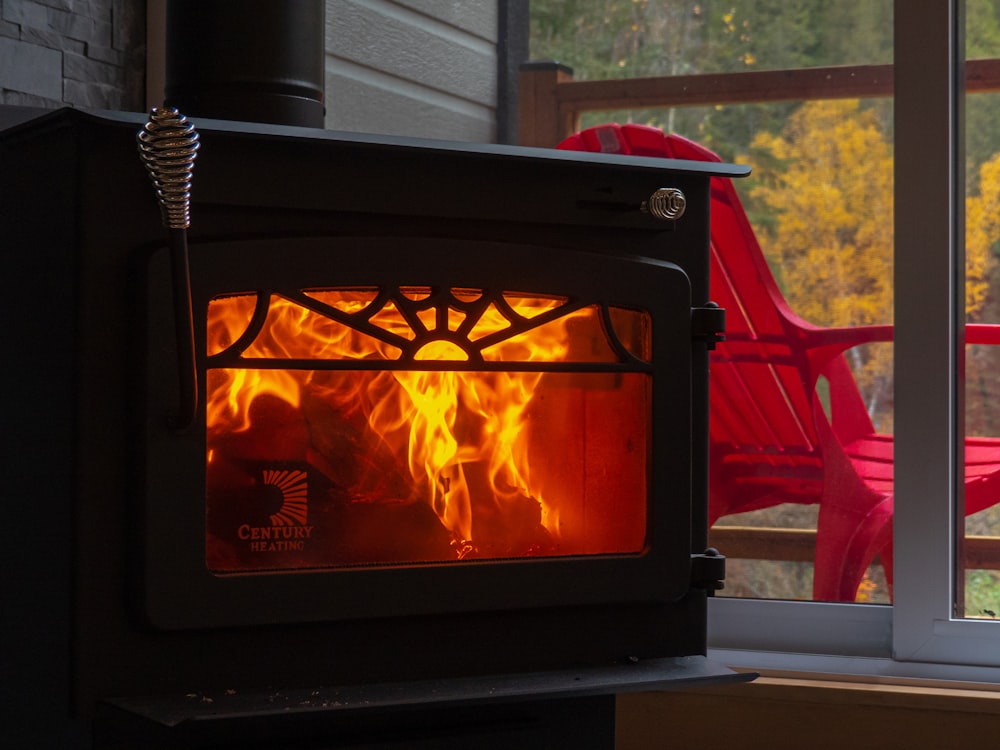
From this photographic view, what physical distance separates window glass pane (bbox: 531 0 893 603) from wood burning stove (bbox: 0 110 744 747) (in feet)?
1.81

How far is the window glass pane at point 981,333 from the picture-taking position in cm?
187

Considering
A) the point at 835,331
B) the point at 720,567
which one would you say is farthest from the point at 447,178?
the point at 835,331

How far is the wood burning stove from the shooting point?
1214 mm

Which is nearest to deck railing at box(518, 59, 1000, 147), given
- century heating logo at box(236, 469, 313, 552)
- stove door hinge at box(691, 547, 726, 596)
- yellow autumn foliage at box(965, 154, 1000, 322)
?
yellow autumn foliage at box(965, 154, 1000, 322)

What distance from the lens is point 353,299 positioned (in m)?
1.33

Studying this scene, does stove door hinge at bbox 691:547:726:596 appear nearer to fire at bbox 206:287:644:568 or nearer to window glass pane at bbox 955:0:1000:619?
fire at bbox 206:287:644:568

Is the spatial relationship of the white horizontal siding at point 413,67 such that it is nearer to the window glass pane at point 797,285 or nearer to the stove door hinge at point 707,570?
the window glass pane at point 797,285

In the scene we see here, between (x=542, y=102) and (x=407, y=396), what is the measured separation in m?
0.92

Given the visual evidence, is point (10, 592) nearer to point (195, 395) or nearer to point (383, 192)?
point (195, 395)

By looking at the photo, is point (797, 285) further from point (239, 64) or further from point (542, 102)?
point (239, 64)

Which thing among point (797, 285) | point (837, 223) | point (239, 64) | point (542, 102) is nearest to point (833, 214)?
point (837, 223)

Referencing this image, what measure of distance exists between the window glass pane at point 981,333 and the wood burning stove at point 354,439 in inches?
24.2

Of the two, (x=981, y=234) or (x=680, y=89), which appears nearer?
(x=981, y=234)

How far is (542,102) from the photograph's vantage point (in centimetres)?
213
